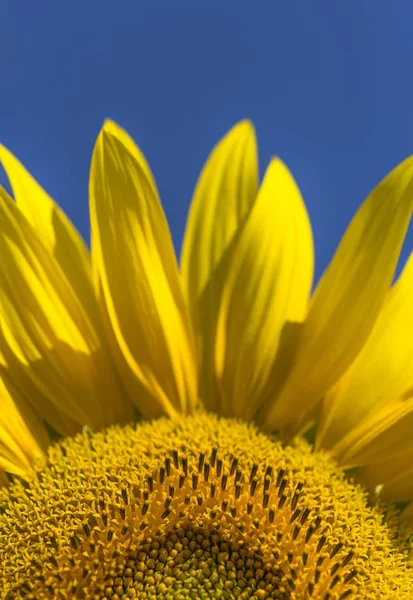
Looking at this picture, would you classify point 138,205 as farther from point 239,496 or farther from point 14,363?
point 239,496

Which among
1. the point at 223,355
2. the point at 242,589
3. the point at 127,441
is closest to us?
the point at 242,589

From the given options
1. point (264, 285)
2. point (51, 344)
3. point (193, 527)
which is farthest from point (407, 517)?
point (51, 344)

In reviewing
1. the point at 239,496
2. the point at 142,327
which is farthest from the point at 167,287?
the point at 239,496

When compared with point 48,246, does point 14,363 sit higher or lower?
lower

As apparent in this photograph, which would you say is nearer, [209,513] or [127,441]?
[209,513]

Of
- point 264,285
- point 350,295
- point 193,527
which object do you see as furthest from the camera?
point 264,285

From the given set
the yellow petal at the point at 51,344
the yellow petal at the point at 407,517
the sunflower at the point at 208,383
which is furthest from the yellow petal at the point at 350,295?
the yellow petal at the point at 51,344

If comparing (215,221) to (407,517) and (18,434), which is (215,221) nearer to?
(18,434)
